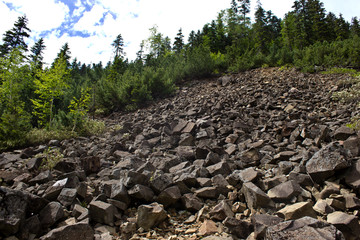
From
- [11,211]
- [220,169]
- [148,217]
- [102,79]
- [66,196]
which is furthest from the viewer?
[102,79]

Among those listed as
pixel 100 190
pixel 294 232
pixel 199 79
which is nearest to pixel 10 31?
pixel 199 79

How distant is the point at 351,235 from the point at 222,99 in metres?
7.23

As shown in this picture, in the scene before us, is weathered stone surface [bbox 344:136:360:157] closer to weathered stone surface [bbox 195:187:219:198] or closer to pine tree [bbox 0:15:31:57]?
weathered stone surface [bbox 195:187:219:198]

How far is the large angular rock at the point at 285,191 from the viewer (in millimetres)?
2760

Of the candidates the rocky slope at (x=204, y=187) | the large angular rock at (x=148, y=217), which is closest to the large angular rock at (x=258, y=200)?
the rocky slope at (x=204, y=187)

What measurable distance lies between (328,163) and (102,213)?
3.21 meters

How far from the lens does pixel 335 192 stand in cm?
269

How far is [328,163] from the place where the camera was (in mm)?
3002

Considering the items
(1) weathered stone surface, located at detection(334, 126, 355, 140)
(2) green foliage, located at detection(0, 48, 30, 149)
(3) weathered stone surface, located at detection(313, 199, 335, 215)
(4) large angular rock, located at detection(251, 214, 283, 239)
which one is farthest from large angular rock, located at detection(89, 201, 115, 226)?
(2) green foliage, located at detection(0, 48, 30, 149)

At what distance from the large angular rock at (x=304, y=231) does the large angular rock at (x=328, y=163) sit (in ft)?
4.38

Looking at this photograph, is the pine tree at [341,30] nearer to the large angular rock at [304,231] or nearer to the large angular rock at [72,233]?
the large angular rock at [304,231]

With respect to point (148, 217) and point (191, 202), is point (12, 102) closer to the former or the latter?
point (148, 217)

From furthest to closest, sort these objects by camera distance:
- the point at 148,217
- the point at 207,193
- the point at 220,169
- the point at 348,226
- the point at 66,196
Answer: the point at 220,169 → the point at 207,193 → the point at 66,196 → the point at 148,217 → the point at 348,226

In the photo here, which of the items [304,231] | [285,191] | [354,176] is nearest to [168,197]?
[285,191]
